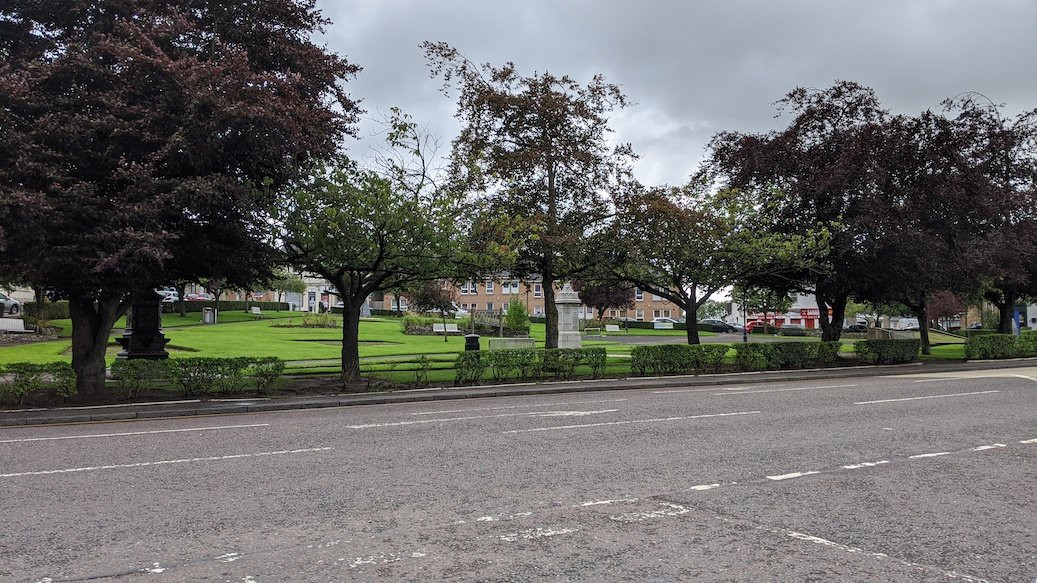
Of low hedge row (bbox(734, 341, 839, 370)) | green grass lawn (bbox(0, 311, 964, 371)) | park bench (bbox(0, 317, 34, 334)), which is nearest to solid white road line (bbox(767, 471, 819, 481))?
green grass lawn (bbox(0, 311, 964, 371))

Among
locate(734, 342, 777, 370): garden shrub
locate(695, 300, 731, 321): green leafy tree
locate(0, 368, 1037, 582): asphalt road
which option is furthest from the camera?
locate(695, 300, 731, 321): green leafy tree

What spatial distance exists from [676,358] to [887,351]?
35.0 ft

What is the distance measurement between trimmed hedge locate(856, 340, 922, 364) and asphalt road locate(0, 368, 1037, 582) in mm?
17226

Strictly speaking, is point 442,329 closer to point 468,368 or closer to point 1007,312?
point 468,368

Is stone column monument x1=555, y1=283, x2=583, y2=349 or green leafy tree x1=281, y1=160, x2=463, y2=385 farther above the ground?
green leafy tree x1=281, y1=160, x2=463, y2=385

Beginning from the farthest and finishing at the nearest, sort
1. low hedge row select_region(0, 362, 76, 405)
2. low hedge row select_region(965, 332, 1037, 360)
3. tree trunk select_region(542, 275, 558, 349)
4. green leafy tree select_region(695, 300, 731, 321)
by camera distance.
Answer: green leafy tree select_region(695, 300, 731, 321) → low hedge row select_region(965, 332, 1037, 360) → tree trunk select_region(542, 275, 558, 349) → low hedge row select_region(0, 362, 76, 405)

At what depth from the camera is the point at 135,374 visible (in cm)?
1484

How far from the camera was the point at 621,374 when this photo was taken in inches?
840

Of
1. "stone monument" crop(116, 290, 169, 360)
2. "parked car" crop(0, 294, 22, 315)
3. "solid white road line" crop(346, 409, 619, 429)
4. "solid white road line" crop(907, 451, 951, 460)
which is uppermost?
"parked car" crop(0, 294, 22, 315)

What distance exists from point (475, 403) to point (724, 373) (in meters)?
10.6

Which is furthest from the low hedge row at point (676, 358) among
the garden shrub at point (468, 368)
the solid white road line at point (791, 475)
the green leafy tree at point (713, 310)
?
the green leafy tree at point (713, 310)

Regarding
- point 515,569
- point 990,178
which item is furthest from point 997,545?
point 990,178

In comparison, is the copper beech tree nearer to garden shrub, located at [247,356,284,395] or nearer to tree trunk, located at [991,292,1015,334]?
garden shrub, located at [247,356,284,395]

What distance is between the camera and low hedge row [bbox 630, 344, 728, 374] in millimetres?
21609
